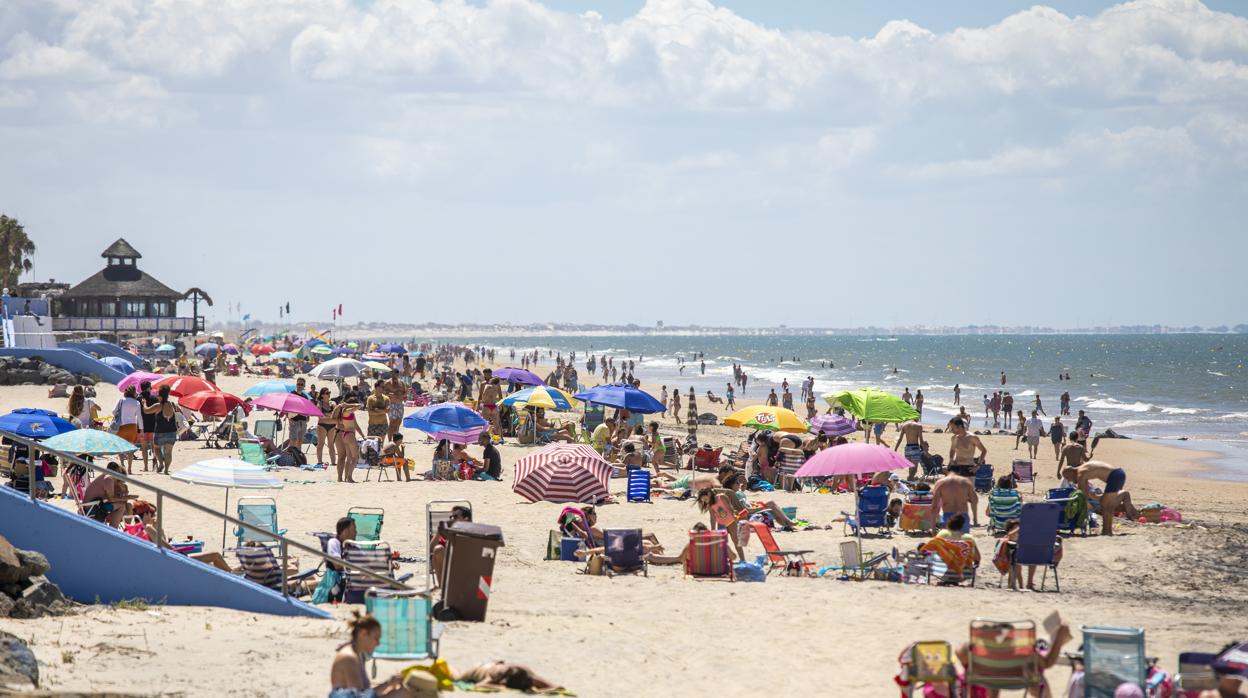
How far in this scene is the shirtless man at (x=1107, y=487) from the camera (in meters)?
14.5

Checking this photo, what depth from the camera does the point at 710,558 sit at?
1194cm

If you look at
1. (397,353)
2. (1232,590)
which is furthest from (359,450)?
(397,353)

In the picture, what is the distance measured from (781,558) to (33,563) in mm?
7177

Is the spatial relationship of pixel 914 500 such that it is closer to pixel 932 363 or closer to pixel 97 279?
pixel 97 279

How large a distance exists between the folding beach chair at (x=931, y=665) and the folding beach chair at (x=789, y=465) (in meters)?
11.1

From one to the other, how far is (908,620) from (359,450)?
11154 millimetres

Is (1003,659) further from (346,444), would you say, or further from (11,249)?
(11,249)

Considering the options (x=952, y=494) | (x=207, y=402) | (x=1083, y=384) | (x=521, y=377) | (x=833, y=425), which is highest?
(x=521, y=377)

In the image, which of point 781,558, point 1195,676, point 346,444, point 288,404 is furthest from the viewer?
point 288,404

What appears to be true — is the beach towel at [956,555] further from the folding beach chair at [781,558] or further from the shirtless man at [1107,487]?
the shirtless man at [1107,487]

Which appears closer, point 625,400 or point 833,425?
point 833,425

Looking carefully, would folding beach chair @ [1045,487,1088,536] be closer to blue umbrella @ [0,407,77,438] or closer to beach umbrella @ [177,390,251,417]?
blue umbrella @ [0,407,77,438]

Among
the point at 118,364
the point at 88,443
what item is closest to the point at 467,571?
the point at 88,443

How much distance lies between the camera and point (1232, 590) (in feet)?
39.2
